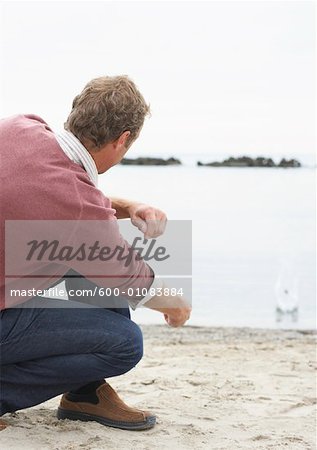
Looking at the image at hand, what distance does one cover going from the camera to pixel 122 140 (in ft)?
9.64

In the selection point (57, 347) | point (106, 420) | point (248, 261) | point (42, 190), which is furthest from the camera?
point (248, 261)

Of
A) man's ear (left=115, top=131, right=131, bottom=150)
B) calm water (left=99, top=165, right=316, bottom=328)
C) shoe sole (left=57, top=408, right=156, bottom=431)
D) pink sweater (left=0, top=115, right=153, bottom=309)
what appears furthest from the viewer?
calm water (left=99, top=165, right=316, bottom=328)

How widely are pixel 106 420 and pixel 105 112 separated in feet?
3.66

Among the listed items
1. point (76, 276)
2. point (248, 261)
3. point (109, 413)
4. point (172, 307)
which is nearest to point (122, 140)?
point (76, 276)

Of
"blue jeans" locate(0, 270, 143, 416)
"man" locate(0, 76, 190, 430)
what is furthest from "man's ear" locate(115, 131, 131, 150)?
"blue jeans" locate(0, 270, 143, 416)

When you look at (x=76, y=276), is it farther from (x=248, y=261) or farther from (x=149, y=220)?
(x=248, y=261)

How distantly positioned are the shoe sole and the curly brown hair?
998 mm

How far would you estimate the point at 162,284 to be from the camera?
2.96 m

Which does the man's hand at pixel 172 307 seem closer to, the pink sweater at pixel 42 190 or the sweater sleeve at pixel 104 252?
the sweater sleeve at pixel 104 252

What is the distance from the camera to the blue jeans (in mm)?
2836

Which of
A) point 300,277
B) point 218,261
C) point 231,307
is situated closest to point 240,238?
point 218,261

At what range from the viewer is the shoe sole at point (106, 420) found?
3.07 meters

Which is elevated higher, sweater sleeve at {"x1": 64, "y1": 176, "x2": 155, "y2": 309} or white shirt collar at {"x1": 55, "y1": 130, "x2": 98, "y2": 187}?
white shirt collar at {"x1": 55, "y1": 130, "x2": 98, "y2": 187}

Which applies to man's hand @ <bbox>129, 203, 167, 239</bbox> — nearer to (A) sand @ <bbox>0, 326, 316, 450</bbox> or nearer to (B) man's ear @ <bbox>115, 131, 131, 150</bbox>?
(B) man's ear @ <bbox>115, 131, 131, 150</bbox>
